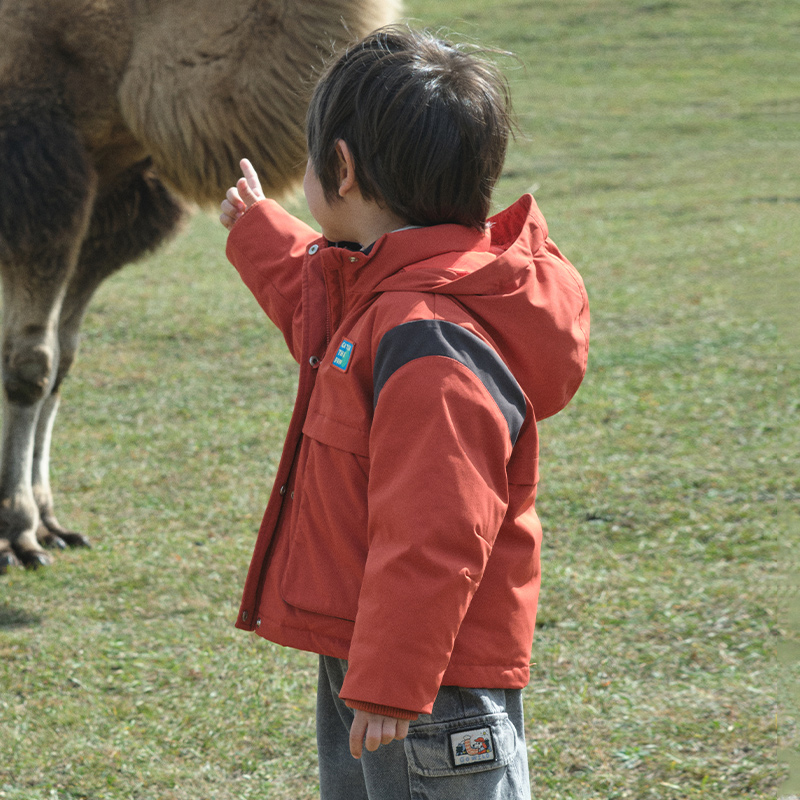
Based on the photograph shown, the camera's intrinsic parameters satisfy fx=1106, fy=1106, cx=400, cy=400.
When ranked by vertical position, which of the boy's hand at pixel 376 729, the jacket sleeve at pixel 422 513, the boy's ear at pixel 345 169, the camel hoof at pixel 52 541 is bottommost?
the camel hoof at pixel 52 541

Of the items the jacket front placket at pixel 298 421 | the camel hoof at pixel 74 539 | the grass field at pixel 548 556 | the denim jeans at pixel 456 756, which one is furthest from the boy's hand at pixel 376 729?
the camel hoof at pixel 74 539

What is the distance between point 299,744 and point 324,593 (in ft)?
4.21

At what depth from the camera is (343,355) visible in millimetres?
1754

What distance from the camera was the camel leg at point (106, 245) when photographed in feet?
14.1

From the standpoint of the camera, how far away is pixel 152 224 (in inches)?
176

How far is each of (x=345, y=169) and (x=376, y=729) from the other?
0.88m

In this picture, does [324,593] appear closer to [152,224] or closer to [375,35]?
[375,35]

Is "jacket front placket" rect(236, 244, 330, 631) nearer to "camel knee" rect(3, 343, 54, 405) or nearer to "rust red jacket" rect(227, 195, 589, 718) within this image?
"rust red jacket" rect(227, 195, 589, 718)

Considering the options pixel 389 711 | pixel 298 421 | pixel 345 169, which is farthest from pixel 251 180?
pixel 389 711

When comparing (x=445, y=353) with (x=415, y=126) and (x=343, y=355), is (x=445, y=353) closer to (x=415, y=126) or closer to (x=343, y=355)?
(x=343, y=355)

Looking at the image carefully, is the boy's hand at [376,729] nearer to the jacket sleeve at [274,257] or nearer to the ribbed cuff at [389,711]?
the ribbed cuff at [389,711]

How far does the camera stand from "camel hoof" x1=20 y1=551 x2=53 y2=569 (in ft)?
12.9

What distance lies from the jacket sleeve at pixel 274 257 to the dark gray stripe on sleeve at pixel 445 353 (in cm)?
47

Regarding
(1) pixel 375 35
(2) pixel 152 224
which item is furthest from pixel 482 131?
(2) pixel 152 224
